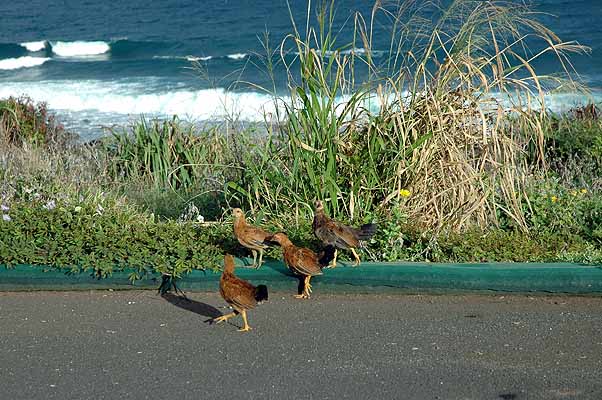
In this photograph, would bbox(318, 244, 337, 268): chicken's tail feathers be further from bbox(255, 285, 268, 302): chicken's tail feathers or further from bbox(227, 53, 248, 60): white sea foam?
bbox(227, 53, 248, 60): white sea foam

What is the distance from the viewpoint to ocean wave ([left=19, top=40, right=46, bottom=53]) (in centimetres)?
3472

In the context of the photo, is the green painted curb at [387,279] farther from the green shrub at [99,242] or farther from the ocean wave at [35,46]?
the ocean wave at [35,46]

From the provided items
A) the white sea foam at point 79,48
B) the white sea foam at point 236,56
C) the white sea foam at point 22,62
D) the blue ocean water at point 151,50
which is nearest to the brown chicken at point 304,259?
the blue ocean water at point 151,50

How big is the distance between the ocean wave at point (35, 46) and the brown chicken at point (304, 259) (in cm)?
3032

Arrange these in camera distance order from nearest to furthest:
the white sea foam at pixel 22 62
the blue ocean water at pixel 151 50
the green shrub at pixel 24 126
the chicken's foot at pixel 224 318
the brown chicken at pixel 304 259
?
the chicken's foot at pixel 224 318
the brown chicken at pixel 304 259
the green shrub at pixel 24 126
the blue ocean water at pixel 151 50
the white sea foam at pixel 22 62

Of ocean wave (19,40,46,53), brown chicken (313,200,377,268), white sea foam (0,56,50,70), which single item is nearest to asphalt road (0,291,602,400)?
brown chicken (313,200,377,268)

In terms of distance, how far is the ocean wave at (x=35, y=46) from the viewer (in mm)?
34719

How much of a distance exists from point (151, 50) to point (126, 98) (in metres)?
7.52

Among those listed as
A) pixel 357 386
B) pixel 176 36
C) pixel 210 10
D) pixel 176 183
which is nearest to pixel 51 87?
pixel 176 36

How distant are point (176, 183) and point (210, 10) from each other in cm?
2794

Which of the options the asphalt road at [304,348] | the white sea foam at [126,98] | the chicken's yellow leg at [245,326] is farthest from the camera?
the white sea foam at [126,98]

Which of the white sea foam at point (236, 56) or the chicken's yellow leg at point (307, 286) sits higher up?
the white sea foam at point (236, 56)

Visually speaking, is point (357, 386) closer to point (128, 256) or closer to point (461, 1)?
point (128, 256)

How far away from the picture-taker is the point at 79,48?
34375 millimetres
